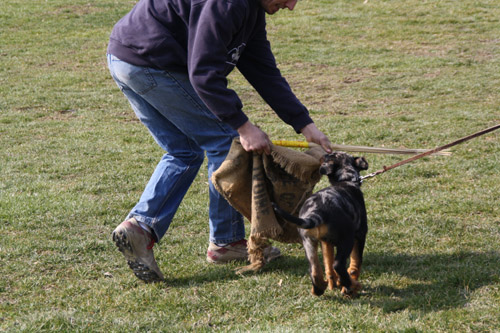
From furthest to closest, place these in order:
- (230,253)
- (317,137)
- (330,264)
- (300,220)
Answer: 1. (230,253)
2. (317,137)
3. (330,264)
4. (300,220)

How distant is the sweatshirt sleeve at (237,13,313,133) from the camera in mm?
4602

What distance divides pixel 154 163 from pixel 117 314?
3.95 metres

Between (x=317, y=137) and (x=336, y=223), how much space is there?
0.89 m

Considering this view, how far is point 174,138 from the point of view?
4566 millimetres

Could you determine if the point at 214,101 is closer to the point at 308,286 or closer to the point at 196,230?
the point at 308,286

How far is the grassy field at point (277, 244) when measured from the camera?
12.8 ft

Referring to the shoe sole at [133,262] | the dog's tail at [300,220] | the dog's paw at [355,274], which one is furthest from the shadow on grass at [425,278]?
the shoe sole at [133,262]

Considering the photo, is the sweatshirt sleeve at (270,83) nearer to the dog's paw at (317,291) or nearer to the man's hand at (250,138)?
the man's hand at (250,138)

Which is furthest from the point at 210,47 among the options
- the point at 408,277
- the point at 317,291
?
the point at 408,277

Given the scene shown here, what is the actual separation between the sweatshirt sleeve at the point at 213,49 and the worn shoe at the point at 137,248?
1.12 metres

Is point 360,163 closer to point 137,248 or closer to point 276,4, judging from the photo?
point 276,4

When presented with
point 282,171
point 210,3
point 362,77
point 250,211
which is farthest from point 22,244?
point 362,77

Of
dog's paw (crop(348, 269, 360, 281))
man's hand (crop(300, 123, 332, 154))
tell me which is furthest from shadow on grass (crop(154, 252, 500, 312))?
man's hand (crop(300, 123, 332, 154))

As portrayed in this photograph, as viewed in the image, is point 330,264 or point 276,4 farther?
point 330,264
